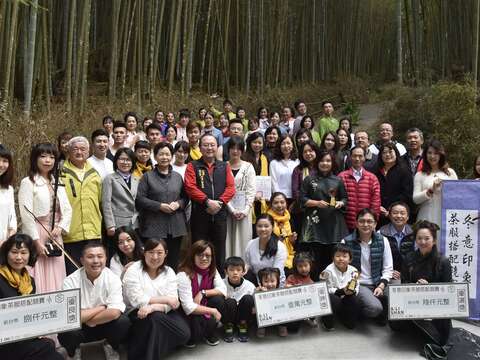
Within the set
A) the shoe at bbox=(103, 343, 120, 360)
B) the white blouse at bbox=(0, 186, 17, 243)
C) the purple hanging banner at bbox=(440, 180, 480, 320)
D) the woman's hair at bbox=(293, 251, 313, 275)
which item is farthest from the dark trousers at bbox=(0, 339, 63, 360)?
the purple hanging banner at bbox=(440, 180, 480, 320)

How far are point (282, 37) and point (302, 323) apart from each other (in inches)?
460

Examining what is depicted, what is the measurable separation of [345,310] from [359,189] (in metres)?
1.10

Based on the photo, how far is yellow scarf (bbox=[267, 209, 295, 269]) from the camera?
4.45m

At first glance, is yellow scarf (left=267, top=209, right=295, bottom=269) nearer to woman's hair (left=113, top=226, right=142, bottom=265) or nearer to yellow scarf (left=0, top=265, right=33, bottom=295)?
woman's hair (left=113, top=226, right=142, bottom=265)

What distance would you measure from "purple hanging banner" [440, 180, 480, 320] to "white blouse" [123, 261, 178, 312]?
225cm

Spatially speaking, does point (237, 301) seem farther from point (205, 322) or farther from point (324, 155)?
point (324, 155)

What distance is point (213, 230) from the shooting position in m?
4.48

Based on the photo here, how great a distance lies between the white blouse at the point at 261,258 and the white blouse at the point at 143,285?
81 cm

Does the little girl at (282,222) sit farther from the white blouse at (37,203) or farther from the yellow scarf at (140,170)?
the white blouse at (37,203)

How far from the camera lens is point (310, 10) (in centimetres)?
1661

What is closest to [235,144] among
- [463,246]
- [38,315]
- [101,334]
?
[101,334]

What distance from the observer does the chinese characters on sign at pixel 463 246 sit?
4.31 meters

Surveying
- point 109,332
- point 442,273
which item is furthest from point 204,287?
point 442,273

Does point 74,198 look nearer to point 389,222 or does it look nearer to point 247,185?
point 247,185
